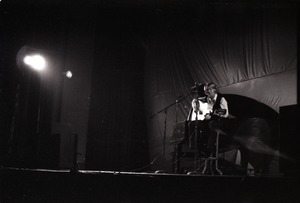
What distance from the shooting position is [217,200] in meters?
3.69

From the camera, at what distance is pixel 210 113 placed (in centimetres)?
534

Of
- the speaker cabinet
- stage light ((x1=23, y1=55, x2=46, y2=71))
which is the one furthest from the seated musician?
stage light ((x1=23, y1=55, x2=46, y2=71))

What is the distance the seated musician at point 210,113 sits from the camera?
516 cm

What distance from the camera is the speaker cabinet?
3.32m

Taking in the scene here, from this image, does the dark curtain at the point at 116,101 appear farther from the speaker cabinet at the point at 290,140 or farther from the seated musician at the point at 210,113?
the speaker cabinet at the point at 290,140

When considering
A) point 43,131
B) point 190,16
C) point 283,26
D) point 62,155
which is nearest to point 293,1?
point 283,26

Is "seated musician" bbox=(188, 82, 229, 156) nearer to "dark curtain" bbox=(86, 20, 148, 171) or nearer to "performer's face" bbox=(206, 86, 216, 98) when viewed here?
"performer's face" bbox=(206, 86, 216, 98)

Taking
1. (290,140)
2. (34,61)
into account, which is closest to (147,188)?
(290,140)

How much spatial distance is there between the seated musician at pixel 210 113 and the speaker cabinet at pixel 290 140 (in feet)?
5.42

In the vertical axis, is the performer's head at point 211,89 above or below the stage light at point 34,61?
below

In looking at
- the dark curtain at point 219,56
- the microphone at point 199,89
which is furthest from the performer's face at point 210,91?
the dark curtain at point 219,56

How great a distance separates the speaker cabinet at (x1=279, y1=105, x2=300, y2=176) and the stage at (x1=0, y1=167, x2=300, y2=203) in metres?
0.16

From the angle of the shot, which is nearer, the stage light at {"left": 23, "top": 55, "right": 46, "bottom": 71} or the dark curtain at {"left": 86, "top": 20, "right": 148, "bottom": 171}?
the stage light at {"left": 23, "top": 55, "right": 46, "bottom": 71}

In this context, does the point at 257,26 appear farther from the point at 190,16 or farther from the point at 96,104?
the point at 96,104
